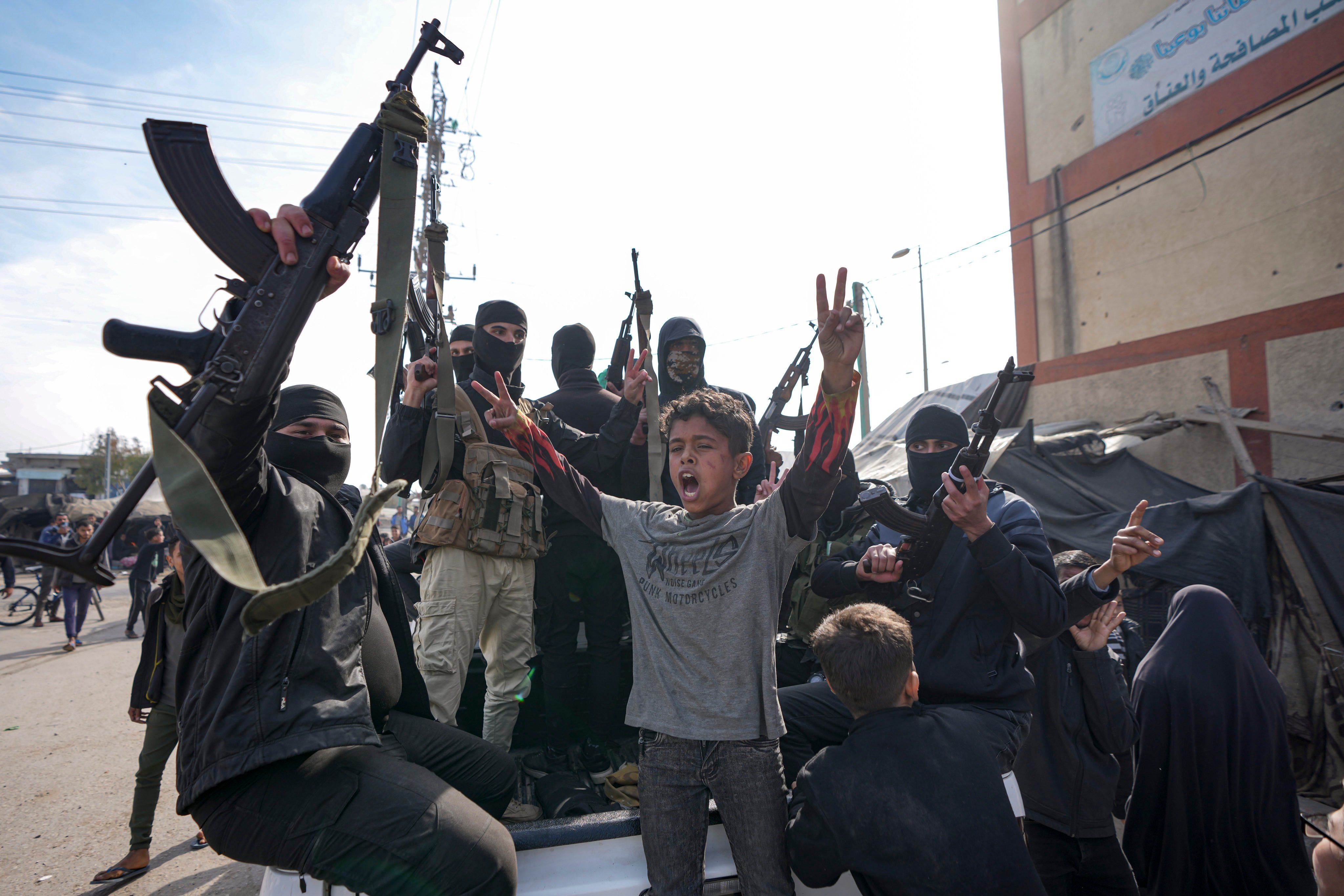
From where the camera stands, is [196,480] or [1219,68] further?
[1219,68]

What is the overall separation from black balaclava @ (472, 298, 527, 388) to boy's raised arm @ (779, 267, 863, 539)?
177cm

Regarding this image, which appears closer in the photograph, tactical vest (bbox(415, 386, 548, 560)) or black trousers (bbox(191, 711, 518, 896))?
black trousers (bbox(191, 711, 518, 896))

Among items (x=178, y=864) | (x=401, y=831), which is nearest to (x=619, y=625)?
(x=401, y=831)

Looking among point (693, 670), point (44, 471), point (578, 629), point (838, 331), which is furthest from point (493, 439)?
point (44, 471)

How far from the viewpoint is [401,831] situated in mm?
1662

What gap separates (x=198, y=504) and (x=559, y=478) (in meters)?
1.15

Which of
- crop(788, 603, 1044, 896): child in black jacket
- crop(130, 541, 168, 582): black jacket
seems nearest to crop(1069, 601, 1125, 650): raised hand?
crop(788, 603, 1044, 896): child in black jacket

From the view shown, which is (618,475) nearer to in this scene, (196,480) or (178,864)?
(196,480)

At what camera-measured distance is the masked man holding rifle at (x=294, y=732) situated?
5.35 feet

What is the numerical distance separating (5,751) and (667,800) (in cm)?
747

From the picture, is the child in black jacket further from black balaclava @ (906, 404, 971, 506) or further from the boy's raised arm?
black balaclava @ (906, 404, 971, 506)

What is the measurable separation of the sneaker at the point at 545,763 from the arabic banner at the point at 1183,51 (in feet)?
39.4

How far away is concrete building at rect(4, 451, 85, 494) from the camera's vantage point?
36969mm

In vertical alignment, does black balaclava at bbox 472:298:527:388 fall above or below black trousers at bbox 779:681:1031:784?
above
